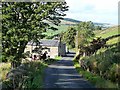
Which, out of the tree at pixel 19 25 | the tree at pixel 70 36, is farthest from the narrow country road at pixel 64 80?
the tree at pixel 70 36

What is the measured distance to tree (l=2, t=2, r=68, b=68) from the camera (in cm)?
4166

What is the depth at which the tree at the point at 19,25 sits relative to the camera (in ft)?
137

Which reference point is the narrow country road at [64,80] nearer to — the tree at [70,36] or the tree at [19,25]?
the tree at [19,25]

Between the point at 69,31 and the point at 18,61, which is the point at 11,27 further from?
the point at 69,31

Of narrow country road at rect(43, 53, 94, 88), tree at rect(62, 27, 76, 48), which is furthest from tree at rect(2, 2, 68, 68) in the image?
tree at rect(62, 27, 76, 48)

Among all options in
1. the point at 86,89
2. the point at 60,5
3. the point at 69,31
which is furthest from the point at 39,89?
the point at 69,31

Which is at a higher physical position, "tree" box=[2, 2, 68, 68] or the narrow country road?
"tree" box=[2, 2, 68, 68]

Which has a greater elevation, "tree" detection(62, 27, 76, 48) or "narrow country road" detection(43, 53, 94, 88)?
"tree" detection(62, 27, 76, 48)

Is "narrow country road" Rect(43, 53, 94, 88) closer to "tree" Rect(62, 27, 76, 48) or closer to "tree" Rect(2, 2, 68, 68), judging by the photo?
"tree" Rect(2, 2, 68, 68)

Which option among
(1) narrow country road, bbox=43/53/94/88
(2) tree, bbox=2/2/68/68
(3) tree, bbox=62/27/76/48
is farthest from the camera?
(3) tree, bbox=62/27/76/48

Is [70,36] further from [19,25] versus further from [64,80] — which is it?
[64,80]

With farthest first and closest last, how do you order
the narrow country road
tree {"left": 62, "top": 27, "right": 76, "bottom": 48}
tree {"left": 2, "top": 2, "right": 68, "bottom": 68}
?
1. tree {"left": 62, "top": 27, "right": 76, "bottom": 48}
2. tree {"left": 2, "top": 2, "right": 68, "bottom": 68}
3. the narrow country road

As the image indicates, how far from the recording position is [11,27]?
42094mm

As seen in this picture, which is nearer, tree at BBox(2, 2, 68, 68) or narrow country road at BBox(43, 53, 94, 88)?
narrow country road at BBox(43, 53, 94, 88)
